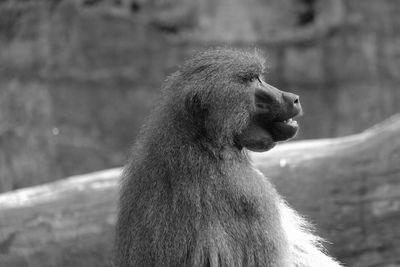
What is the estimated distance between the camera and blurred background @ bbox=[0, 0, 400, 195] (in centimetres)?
965

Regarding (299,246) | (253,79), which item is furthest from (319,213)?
(253,79)

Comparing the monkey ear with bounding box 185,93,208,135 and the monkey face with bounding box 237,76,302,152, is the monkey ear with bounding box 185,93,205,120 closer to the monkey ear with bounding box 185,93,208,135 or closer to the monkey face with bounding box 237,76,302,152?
the monkey ear with bounding box 185,93,208,135

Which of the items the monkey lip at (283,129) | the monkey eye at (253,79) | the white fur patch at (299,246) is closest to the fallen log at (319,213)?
the white fur patch at (299,246)

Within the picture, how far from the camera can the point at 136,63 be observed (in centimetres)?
1022

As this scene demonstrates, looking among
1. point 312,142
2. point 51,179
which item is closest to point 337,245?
point 312,142

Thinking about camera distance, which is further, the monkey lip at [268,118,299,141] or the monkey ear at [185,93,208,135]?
the monkey lip at [268,118,299,141]

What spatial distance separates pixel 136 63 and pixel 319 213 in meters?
5.41

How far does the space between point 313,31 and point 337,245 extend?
5813mm

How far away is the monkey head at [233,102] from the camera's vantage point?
12.6 ft

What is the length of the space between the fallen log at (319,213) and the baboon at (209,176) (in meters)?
1.37

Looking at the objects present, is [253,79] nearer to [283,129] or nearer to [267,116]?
[267,116]

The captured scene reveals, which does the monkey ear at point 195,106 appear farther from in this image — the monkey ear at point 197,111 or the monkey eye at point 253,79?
the monkey eye at point 253,79

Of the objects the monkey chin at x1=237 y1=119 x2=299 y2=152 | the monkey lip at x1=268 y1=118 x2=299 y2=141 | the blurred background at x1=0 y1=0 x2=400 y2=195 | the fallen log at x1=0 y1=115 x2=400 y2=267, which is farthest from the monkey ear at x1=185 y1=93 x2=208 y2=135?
the blurred background at x1=0 y1=0 x2=400 y2=195

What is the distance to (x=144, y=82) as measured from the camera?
10.2 meters
